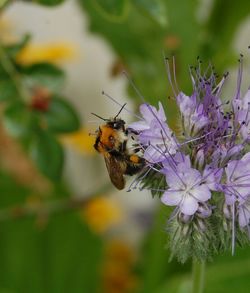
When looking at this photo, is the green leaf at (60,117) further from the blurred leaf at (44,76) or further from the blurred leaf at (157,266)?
the blurred leaf at (157,266)

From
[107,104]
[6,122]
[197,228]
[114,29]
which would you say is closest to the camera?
[197,228]

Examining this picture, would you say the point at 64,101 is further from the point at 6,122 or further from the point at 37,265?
the point at 37,265

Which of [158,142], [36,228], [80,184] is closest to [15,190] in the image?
[36,228]

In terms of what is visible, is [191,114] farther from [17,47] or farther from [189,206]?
[17,47]

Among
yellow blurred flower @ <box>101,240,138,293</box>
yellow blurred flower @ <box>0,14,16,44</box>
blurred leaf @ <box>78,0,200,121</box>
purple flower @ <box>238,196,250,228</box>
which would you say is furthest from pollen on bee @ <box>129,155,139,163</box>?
yellow blurred flower @ <box>101,240,138,293</box>

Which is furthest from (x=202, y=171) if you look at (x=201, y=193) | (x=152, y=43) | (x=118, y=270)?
(x=118, y=270)

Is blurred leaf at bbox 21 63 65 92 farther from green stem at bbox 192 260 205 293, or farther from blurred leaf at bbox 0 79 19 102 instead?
green stem at bbox 192 260 205 293
